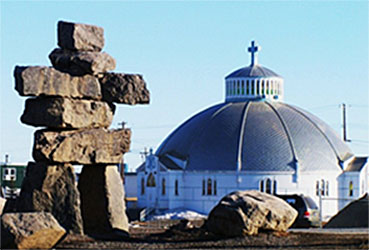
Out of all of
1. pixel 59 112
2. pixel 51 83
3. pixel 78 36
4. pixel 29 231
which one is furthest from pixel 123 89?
pixel 29 231

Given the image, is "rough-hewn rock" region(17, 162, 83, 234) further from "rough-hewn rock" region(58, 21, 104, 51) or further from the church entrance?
the church entrance

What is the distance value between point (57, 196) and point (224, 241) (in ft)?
12.4

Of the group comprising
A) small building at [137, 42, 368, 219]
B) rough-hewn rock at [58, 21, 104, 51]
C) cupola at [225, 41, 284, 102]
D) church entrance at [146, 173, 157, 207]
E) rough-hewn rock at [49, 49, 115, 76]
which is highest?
cupola at [225, 41, 284, 102]

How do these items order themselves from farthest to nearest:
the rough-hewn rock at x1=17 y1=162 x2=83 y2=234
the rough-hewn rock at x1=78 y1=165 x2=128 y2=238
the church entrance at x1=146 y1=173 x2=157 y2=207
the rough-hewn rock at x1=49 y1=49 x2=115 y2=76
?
the church entrance at x1=146 y1=173 x2=157 y2=207 → the rough-hewn rock at x1=78 y1=165 x2=128 y2=238 → the rough-hewn rock at x1=49 y1=49 x2=115 y2=76 → the rough-hewn rock at x1=17 y1=162 x2=83 y2=234

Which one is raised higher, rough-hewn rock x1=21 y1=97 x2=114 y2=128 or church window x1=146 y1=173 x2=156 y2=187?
rough-hewn rock x1=21 y1=97 x2=114 y2=128

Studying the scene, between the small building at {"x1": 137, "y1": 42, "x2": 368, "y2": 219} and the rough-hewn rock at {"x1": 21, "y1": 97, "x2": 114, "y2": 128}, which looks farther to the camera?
the small building at {"x1": 137, "y1": 42, "x2": 368, "y2": 219}

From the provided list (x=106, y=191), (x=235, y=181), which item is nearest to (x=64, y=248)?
(x=106, y=191)

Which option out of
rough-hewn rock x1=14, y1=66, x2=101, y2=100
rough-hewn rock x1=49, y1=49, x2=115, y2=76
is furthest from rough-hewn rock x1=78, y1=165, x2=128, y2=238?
rough-hewn rock x1=49, y1=49, x2=115, y2=76

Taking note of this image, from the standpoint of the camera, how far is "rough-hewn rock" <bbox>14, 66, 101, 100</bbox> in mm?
21234

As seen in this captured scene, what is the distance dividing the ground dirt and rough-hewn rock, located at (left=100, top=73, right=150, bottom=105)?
304 centimetres

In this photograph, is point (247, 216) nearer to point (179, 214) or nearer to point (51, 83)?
point (51, 83)

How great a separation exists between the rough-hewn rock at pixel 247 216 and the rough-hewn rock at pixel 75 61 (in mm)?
4075

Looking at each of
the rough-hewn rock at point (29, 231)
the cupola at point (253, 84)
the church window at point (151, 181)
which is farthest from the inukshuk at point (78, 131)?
the cupola at point (253, 84)

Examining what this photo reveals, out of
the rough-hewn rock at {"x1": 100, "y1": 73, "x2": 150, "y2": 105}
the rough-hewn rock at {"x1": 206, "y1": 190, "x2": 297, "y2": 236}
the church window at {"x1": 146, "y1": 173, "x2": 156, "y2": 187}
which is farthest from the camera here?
the church window at {"x1": 146, "y1": 173, "x2": 156, "y2": 187}
